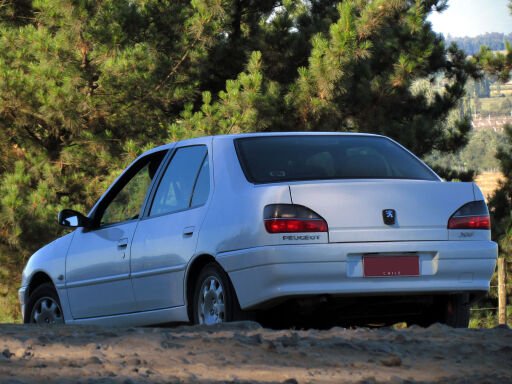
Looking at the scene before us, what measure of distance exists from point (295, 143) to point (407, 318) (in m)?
1.35

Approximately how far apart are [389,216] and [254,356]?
1.85 metres

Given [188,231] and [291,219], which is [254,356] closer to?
[291,219]

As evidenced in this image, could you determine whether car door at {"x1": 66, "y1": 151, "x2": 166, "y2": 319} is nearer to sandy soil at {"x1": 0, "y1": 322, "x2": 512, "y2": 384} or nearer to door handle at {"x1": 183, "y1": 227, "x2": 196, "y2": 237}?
door handle at {"x1": 183, "y1": 227, "x2": 196, "y2": 237}

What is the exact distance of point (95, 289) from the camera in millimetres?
8258

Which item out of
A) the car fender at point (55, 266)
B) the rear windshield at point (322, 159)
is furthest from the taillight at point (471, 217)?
the car fender at point (55, 266)

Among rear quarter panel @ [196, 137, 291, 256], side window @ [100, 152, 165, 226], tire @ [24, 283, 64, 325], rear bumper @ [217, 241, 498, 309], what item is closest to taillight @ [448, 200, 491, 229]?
rear bumper @ [217, 241, 498, 309]

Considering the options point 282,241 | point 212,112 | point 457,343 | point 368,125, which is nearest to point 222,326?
point 282,241

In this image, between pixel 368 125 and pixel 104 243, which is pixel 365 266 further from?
pixel 368 125

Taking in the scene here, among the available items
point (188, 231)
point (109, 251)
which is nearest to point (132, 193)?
point (109, 251)

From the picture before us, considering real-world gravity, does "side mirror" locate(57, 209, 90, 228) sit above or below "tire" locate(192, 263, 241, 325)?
above

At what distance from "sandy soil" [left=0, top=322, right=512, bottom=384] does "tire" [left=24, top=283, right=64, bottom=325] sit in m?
2.67

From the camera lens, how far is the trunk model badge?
6.66 m

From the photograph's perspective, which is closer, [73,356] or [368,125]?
[73,356]

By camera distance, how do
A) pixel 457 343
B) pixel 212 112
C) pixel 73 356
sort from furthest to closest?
pixel 212 112
pixel 457 343
pixel 73 356
